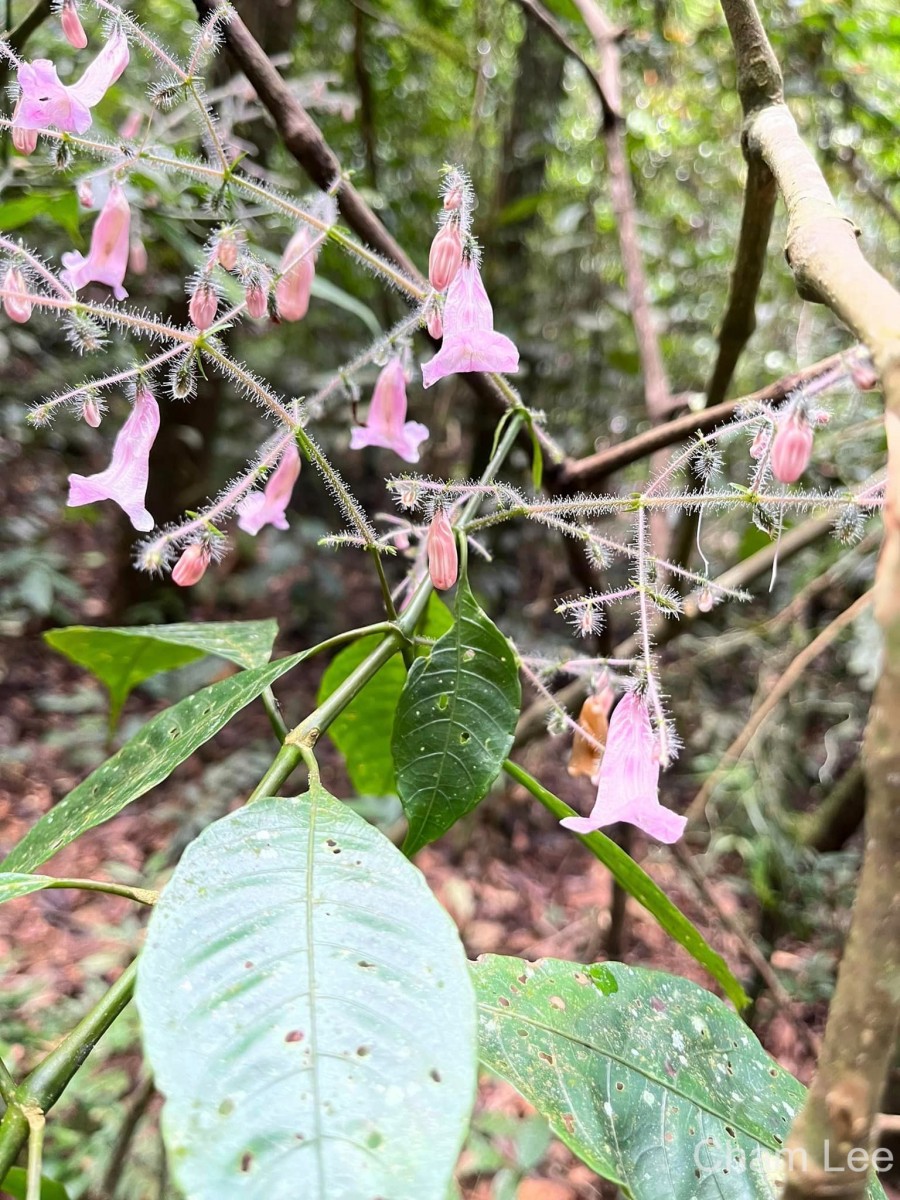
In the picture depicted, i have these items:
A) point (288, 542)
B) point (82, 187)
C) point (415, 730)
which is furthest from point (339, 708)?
point (288, 542)

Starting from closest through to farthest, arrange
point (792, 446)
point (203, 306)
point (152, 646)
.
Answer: point (792, 446), point (203, 306), point (152, 646)

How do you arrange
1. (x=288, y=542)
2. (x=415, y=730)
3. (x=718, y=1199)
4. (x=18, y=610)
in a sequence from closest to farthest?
(x=718, y=1199) → (x=415, y=730) → (x=288, y=542) → (x=18, y=610)

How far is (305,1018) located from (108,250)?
0.74 metres

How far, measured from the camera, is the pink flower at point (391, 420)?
77 cm

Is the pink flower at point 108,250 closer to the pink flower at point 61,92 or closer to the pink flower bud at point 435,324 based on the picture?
the pink flower at point 61,92

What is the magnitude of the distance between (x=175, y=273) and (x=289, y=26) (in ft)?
2.67

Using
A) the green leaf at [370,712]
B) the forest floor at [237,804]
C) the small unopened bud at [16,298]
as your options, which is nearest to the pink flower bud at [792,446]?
the green leaf at [370,712]

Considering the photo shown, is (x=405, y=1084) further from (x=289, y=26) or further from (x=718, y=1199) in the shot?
(x=289, y=26)

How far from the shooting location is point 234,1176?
300 millimetres

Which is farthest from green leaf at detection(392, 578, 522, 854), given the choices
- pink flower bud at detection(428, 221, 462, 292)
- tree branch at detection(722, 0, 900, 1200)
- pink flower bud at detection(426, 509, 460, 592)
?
tree branch at detection(722, 0, 900, 1200)

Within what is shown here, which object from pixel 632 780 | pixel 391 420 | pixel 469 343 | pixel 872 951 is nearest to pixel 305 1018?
pixel 872 951

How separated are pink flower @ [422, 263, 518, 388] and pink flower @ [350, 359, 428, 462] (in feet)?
0.57

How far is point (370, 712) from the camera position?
2.87 feet

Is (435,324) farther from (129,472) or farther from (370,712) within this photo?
(370,712)
